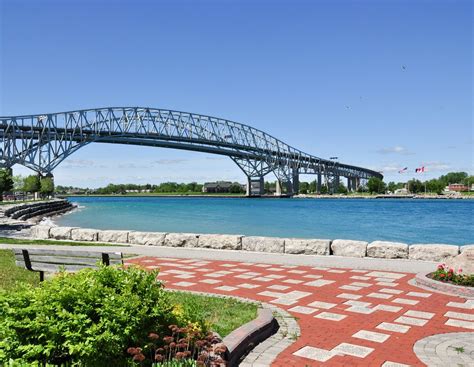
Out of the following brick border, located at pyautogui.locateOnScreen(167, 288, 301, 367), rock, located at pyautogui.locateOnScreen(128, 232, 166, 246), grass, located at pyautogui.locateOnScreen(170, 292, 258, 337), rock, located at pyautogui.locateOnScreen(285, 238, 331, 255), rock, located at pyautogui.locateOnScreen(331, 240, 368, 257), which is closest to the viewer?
brick border, located at pyautogui.locateOnScreen(167, 288, 301, 367)

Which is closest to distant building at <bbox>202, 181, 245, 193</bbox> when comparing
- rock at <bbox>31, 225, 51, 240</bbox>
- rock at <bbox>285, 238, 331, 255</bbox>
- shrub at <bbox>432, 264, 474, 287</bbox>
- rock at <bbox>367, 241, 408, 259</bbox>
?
rock at <bbox>31, 225, 51, 240</bbox>

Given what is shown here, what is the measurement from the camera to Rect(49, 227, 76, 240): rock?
15.8 meters

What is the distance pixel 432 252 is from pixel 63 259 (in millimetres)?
8169

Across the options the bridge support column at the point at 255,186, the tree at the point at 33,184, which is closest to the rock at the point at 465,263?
the tree at the point at 33,184

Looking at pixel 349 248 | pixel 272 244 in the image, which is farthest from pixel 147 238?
pixel 349 248

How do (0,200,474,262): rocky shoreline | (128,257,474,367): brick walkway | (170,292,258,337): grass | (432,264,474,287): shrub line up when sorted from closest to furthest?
(128,257,474,367): brick walkway
(170,292,258,337): grass
(432,264,474,287): shrub
(0,200,474,262): rocky shoreline

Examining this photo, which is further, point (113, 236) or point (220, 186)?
point (220, 186)

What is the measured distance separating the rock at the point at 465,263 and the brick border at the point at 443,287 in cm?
50

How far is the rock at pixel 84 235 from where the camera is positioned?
15414 mm

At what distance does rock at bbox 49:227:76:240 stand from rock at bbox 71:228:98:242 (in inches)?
7.8

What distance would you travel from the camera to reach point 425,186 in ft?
445

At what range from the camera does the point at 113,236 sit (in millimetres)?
15133

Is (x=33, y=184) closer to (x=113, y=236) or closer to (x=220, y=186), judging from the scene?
(x=113, y=236)

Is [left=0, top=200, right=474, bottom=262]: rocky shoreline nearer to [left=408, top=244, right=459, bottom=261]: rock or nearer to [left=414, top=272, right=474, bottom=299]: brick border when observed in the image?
[left=408, top=244, right=459, bottom=261]: rock
